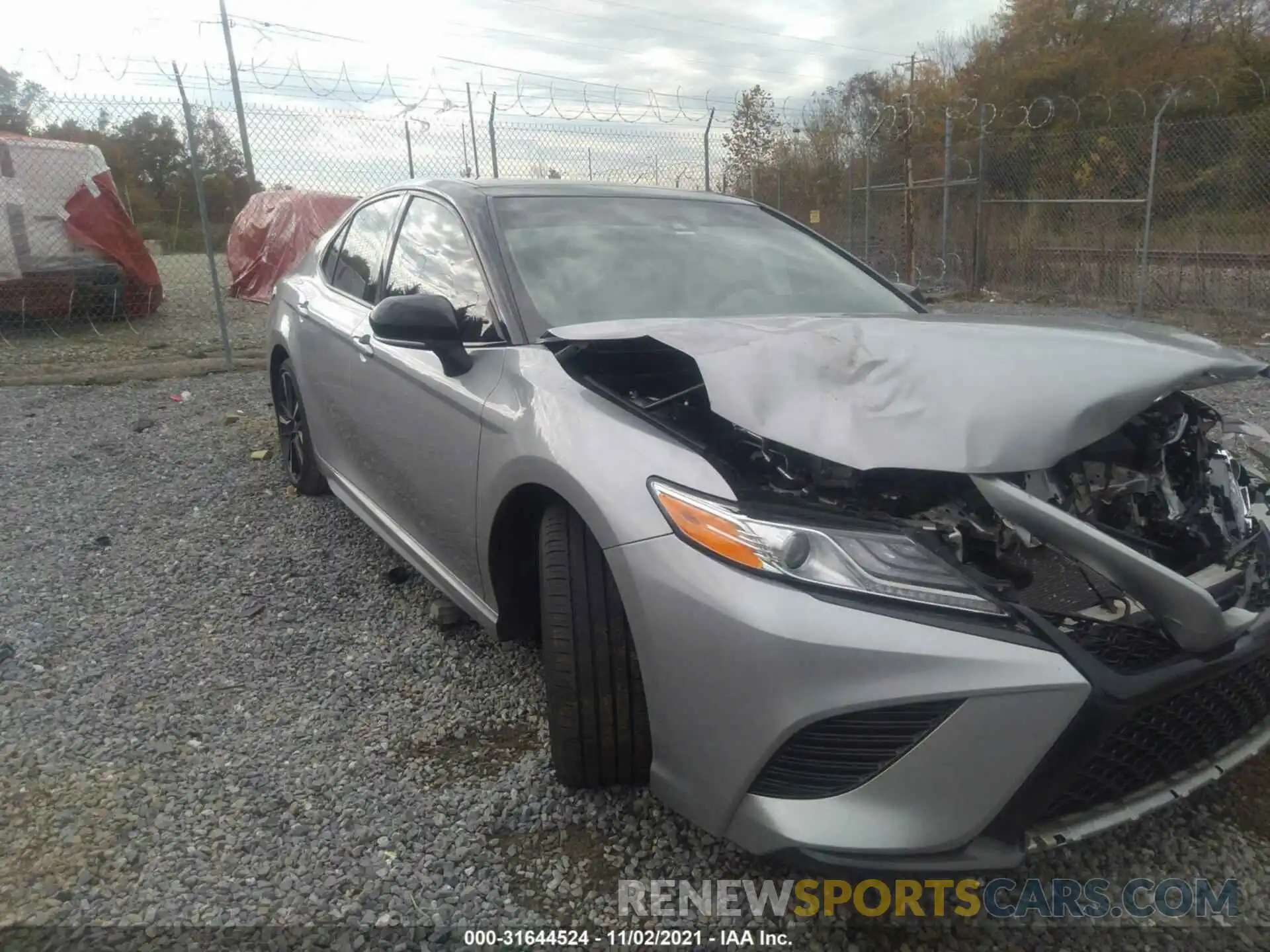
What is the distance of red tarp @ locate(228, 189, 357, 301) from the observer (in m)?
13.2

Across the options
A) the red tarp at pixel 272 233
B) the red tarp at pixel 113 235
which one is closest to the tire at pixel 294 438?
the red tarp at pixel 113 235

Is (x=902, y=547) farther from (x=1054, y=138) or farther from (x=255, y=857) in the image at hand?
(x=1054, y=138)

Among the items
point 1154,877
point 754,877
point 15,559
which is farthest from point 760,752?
point 15,559

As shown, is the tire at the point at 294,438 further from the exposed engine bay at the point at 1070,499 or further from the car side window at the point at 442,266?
the exposed engine bay at the point at 1070,499

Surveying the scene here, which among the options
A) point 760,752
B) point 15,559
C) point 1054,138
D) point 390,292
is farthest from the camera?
point 1054,138

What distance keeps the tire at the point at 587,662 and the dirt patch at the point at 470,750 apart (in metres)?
0.38

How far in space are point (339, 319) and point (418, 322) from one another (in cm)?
132

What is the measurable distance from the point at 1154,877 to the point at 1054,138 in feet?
46.6

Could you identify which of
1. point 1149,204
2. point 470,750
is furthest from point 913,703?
point 1149,204

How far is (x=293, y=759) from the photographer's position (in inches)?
95.3

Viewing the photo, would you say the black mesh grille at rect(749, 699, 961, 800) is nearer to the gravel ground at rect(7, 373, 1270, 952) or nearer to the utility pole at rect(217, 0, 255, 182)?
the gravel ground at rect(7, 373, 1270, 952)

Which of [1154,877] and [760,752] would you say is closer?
[760,752]

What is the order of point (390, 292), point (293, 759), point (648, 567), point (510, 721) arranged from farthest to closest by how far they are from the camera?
1. point (390, 292)
2. point (510, 721)
3. point (293, 759)
4. point (648, 567)

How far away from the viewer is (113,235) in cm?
1041
